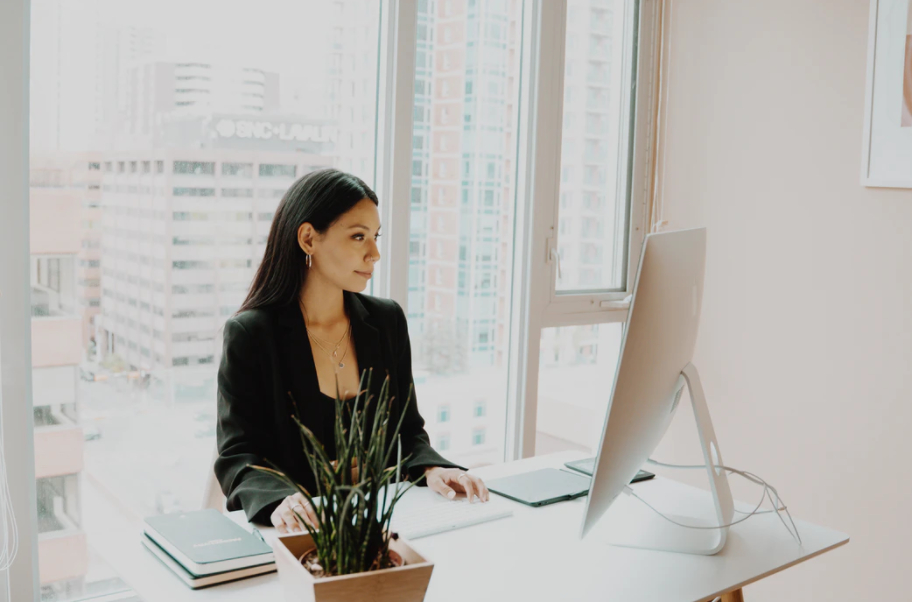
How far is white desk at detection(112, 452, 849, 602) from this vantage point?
126 centimetres

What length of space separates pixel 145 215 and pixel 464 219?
1.08m

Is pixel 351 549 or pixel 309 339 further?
pixel 309 339

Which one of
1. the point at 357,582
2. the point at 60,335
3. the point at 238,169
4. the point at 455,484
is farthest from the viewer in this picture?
the point at 238,169

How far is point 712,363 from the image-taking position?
3.13 m

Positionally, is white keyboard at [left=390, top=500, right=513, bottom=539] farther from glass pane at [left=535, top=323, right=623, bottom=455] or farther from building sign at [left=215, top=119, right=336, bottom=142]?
glass pane at [left=535, top=323, right=623, bottom=455]

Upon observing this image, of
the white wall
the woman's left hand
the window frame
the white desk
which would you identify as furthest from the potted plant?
the white wall

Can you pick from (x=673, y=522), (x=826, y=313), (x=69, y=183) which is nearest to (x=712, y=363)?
(x=826, y=313)

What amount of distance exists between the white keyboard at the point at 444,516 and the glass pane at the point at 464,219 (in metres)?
1.18

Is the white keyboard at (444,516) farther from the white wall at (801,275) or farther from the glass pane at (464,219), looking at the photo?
the white wall at (801,275)

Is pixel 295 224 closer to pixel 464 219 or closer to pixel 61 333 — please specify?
pixel 61 333

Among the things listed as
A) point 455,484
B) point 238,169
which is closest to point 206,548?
point 455,484

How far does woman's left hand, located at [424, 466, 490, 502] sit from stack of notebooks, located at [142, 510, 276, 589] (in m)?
0.42

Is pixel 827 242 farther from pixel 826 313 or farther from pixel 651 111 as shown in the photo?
pixel 651 111

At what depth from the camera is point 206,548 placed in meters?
1.32
